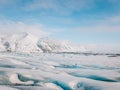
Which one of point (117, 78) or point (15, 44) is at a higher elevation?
point (15, 44)

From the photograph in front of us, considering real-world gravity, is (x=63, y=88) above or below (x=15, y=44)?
below

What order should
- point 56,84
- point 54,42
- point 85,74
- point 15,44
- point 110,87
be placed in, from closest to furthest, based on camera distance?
point 110,87, point 56,84, point 85,74, point 15,44, point 54,42

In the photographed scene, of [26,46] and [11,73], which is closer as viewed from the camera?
[11,73]

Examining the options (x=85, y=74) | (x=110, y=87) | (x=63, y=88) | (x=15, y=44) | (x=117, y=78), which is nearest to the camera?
(x=110, y=87)

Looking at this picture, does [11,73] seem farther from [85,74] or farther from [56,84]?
[85,74]

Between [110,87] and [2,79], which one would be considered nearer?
[110,87]

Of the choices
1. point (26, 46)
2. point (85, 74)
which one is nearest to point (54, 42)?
point (26, 46)

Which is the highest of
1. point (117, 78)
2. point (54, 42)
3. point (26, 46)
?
point (54, 42)

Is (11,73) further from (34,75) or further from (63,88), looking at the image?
(63,88)

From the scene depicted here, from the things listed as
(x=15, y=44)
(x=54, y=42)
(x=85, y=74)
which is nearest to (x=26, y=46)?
(x=15, y=44)
